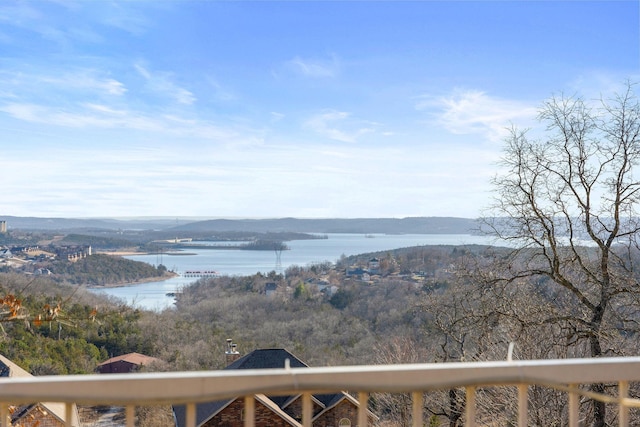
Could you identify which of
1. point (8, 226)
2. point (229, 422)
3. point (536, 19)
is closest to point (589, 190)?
point (536, 19)

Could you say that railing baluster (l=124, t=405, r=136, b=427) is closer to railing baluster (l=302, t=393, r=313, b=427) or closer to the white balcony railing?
the white balcony railing

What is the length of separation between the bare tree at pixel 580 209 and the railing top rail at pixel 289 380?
21.3ft

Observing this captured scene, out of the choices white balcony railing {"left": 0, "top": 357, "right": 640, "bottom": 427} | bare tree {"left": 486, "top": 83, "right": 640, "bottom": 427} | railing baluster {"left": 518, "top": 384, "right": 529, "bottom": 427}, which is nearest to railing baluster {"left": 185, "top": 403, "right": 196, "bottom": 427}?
white balcony railing {"left": 0, "top": 357, "right": 640, "bottom": 427}

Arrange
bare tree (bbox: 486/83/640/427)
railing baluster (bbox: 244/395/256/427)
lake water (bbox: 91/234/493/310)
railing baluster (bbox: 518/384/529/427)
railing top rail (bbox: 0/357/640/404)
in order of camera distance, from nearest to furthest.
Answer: railing top rail (bbox: 0/357/640/404) → railing baluster (bbox: 244/395/256/427) → railing baluster (bbox: 518/384/529/427) → bare tree (bbox: 486/83/640/427) → lake water (bbox: 91/234/493/310)

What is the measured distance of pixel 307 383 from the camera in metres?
1.24

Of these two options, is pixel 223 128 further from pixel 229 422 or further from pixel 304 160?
pixel 229 422

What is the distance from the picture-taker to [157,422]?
14.4m

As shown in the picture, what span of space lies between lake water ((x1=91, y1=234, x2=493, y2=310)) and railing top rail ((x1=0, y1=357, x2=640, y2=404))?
35.5 meters

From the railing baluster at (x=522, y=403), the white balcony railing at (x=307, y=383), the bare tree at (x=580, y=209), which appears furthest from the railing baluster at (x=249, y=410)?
the bare tree at (x=580, y=209)

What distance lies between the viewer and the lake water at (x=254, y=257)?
137 ft

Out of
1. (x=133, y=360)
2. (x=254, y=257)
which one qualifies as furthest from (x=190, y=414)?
(x=254, y=257)

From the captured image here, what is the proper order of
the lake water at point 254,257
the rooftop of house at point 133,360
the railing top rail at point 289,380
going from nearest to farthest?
the railing top rail at point 289,380, the rooftop of house at point 133,360, the lake water at point 254,257

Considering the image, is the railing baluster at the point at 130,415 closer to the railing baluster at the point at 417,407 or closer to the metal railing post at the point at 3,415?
the metal railing post at the point at 3,415

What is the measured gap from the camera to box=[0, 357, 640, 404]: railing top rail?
1148 millimetres
